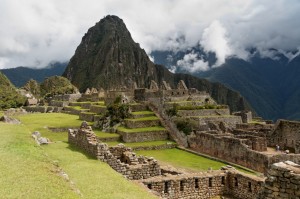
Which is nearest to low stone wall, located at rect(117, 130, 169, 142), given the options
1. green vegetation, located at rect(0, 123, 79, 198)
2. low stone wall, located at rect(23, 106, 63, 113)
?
green vegetation, located at rect(0, 123, 79, 198)

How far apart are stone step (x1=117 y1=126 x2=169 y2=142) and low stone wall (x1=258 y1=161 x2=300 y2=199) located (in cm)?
3381

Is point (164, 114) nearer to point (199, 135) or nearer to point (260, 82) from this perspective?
point (199, 135)

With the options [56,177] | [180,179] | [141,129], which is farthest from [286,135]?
[56,177]

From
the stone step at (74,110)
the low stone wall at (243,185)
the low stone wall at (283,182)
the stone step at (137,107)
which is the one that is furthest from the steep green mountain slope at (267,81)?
the low stone wall at (283,182)

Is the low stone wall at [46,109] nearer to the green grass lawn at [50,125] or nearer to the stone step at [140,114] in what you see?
the green grass lawn at [50,125]

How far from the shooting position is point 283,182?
7.96 meters

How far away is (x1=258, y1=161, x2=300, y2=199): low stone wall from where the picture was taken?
25.5 feet

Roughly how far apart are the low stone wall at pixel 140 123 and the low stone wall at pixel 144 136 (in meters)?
1.91

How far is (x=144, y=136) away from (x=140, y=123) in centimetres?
302

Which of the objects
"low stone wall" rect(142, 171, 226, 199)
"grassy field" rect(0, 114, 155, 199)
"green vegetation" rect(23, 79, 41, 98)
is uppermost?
"green vegetation" rect(23, 79, 41, 98)

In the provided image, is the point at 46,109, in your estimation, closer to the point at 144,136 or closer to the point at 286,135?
the point at 144,136

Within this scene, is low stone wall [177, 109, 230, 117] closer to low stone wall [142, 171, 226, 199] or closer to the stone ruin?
the stone ruin

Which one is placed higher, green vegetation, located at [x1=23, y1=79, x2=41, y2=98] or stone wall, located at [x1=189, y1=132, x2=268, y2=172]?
green vegetation, located at [x1=23, y1=79, x2=41, y2=98]

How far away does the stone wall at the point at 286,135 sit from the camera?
33.6 meters
